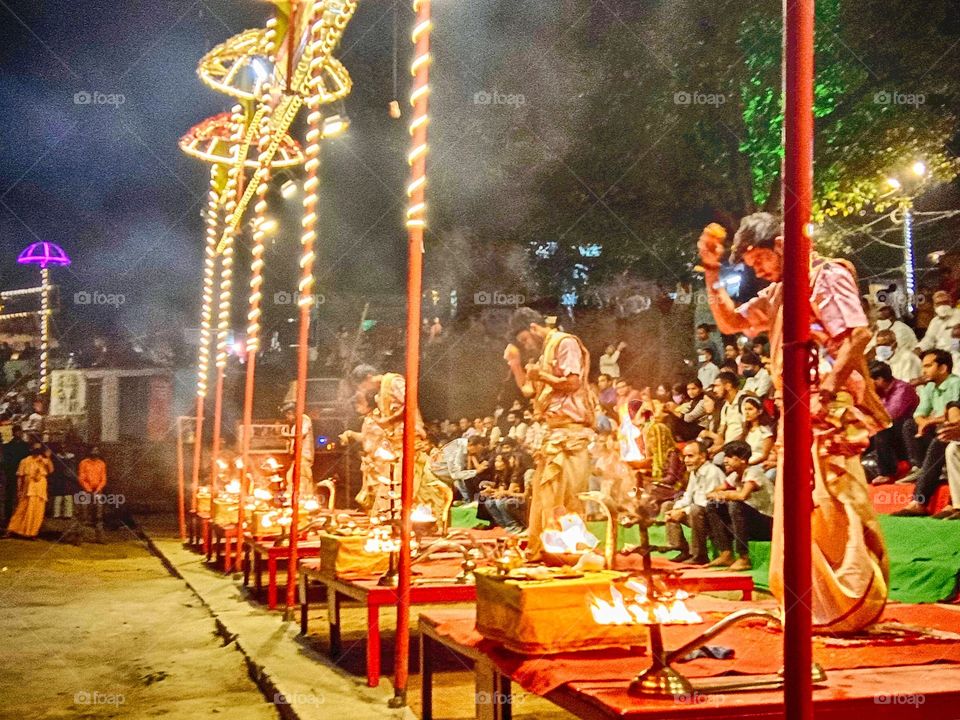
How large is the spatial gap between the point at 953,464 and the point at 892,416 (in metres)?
1.79

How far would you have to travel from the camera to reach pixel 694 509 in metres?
10.0

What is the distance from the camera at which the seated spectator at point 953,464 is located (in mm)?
7816

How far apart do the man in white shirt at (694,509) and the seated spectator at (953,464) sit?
2.57m

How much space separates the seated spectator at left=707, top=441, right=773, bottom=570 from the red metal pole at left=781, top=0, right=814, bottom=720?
23.2 ft

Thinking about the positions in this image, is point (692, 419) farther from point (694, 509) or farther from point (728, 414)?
point (694, 509)

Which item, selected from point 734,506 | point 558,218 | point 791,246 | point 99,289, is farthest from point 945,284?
point 99,289

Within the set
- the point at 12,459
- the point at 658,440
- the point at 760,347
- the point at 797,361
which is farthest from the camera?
the point at 12,459

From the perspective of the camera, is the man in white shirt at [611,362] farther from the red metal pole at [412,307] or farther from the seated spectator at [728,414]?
the red metal pole at [412,307]

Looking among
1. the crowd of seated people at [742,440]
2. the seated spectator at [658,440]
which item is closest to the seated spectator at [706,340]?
the crowd of seated people at [742,440]

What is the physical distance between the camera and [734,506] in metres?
9.49

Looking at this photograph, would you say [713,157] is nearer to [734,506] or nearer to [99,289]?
[734,506]

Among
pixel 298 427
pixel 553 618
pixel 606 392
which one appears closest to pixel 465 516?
pixel 606 392

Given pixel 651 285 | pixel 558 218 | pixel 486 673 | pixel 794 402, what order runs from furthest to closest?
1. pixel 558 218
2. pixel 651 285
3. pixel 486 673
4. pixel 794 402

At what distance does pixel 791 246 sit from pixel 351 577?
5.79m
